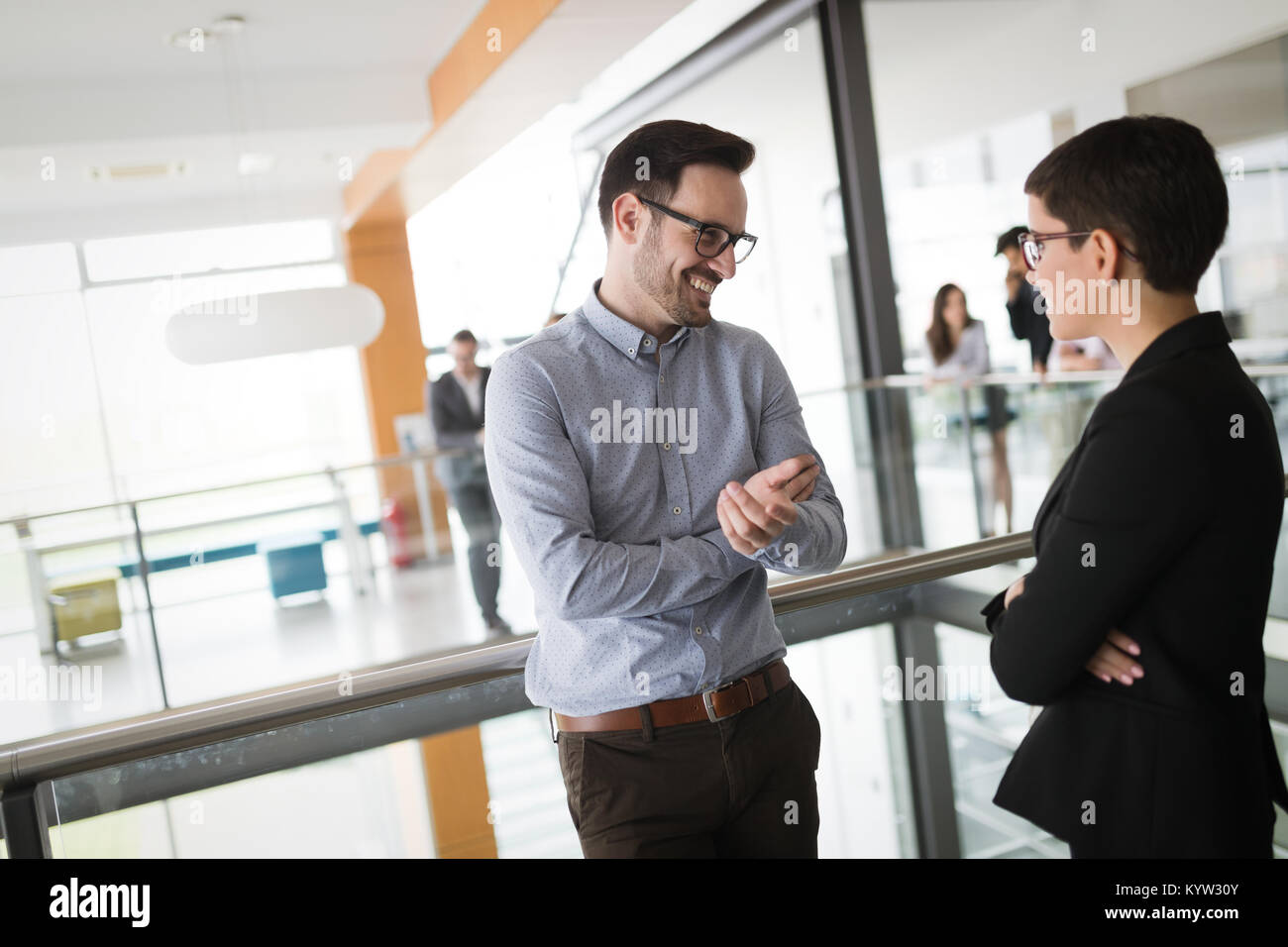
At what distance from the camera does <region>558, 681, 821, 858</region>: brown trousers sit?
1359 millimetres

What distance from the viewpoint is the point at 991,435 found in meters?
5.70

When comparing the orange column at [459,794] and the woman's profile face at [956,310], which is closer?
the orange column at [459,794]

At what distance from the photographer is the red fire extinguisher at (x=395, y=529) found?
291 inches

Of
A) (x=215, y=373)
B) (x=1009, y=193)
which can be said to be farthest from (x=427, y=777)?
(x=215, y=373)

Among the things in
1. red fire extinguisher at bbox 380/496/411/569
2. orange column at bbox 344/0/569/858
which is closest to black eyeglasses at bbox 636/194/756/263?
orange column at bbox 344/0/569/858

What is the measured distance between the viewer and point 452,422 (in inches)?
271

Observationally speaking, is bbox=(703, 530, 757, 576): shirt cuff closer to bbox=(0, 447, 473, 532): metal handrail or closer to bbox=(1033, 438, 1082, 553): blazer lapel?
bbox=(1033, 438, 1082, 553): blazer lapel

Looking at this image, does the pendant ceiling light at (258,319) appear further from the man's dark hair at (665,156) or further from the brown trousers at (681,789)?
the brown trousers at (681,789)

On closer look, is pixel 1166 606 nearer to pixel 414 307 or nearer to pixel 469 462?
pixel 469 462

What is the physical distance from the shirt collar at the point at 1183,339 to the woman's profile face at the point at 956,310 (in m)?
5.17

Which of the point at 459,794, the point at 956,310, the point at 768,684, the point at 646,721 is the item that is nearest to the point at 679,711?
the point at 646,721

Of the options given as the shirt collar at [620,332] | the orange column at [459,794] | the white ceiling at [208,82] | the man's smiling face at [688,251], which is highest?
the white ceiling at [208,82]

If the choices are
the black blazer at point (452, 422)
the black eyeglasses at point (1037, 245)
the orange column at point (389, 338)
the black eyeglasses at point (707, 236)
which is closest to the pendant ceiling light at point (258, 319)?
the black blazer at point (452, 422)
